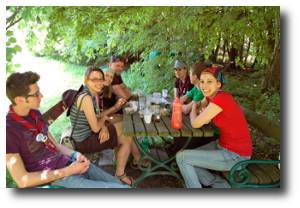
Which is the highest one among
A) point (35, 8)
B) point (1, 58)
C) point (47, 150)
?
point (35, 8)

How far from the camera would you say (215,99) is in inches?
123

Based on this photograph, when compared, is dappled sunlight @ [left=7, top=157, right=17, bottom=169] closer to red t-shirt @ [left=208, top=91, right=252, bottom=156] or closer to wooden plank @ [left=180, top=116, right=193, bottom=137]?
wooden plank @ [left=180, top=116, right=193, bottom=137]

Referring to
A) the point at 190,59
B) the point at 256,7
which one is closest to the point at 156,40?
the point at 190,59

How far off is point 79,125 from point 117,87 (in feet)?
2.34

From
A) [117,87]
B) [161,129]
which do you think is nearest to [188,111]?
[161,129]

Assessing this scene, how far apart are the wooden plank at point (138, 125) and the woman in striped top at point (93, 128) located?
207 millimetres

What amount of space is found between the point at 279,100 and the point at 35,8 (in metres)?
2.46

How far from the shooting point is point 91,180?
322cm

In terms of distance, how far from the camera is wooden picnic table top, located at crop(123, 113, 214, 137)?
315 cm

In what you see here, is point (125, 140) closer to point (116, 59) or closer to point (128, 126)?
point (128, 126)

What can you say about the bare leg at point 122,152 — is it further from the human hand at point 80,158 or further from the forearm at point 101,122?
the human hand at point 80,158

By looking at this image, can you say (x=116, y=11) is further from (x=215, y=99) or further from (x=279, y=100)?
(x=279, y=100)

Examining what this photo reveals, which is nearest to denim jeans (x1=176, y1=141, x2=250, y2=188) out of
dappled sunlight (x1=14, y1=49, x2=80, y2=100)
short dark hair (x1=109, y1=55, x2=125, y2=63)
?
short dark hair (x1=109, y1=55, x2=125, y2=63)

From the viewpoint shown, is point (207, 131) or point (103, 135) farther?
point (103, 135)
